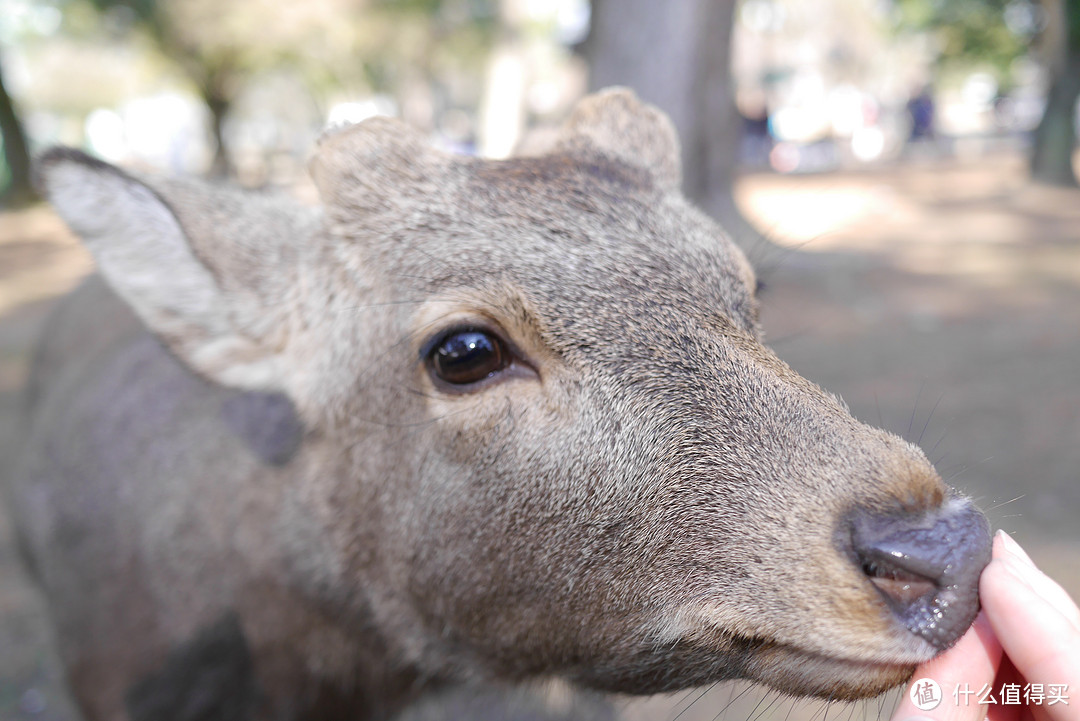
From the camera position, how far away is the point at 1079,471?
6.55 m

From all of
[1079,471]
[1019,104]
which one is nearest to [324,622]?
[1079,471]

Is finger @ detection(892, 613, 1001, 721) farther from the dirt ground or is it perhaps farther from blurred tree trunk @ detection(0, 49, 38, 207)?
blurred tree trunk @ detection(0, 49, 38, 207)

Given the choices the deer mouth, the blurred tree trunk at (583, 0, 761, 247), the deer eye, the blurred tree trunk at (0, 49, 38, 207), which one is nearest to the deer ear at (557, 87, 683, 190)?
the deer eye

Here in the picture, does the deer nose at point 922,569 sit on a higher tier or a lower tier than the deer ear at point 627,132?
lower

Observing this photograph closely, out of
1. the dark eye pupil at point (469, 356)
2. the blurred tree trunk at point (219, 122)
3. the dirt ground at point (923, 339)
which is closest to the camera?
the dark eye pupil at point (469, 356)

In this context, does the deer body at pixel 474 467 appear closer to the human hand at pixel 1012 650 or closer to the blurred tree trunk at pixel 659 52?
the human hand at pixel 1012 650

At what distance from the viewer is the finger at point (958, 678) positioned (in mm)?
1789

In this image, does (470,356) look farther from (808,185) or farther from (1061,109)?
(1061,109)

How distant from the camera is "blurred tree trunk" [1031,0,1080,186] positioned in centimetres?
2050

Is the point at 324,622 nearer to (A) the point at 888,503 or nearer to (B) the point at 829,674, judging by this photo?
(B) the point at 829,674

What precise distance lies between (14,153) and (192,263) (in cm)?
3060

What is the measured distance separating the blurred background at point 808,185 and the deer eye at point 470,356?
1286 millimetres

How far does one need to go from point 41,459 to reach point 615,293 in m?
4.08

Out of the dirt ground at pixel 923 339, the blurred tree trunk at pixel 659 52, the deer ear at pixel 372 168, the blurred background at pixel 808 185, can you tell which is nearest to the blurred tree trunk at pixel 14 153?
the blurred background at pixel 808 185
